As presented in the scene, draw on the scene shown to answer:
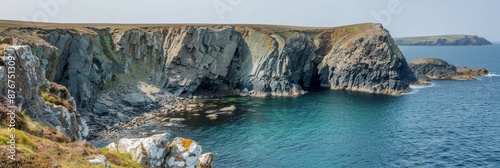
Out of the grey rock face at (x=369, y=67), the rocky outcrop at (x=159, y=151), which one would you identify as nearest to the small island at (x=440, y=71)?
the grey rock face at (x=369, y=67)

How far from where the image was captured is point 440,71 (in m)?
154

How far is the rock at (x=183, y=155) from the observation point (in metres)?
25.8

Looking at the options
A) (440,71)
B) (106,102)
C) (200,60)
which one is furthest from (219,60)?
(440,71)

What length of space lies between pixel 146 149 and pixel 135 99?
69.0 meters

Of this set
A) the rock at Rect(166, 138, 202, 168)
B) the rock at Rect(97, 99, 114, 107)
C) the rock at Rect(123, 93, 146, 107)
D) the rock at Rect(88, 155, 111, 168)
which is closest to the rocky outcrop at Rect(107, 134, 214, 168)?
the rock at Rect(166, 138, 202, 168)

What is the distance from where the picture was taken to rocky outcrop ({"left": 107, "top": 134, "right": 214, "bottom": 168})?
77.2 ft

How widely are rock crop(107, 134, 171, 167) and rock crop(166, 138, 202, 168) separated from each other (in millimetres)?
795

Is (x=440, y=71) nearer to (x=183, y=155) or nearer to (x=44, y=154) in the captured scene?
(x=183, y=155)

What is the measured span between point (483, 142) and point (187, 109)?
197 ft

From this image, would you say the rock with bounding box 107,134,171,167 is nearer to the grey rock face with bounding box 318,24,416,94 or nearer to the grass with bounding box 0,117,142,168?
the grass with bounding box 0,117,142,168

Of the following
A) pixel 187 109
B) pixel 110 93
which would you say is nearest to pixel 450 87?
pixel 187 109

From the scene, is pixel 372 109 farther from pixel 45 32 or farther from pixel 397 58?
pixel 45 32

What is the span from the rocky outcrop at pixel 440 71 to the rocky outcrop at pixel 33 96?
469 ft

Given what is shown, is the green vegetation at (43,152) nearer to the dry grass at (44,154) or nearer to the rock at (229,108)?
the dry grass at (44,154)
